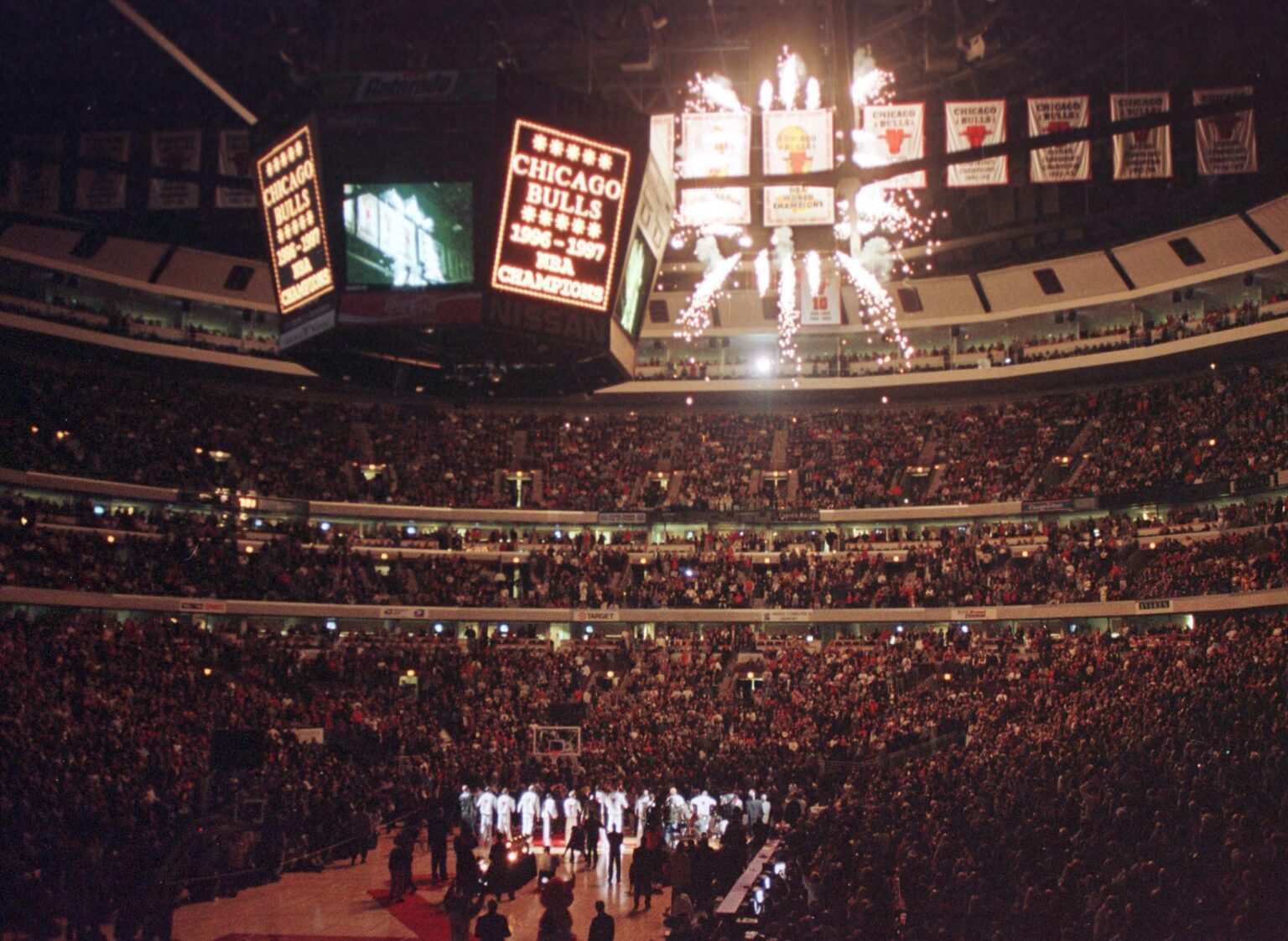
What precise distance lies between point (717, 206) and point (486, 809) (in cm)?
1345

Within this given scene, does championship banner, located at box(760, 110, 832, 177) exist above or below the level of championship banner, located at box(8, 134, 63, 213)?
below

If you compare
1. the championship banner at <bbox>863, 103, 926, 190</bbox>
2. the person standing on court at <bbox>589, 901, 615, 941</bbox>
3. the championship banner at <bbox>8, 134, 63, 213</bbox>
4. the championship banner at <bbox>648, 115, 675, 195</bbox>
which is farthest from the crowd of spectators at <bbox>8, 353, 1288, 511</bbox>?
the person standing on court at <bbox>589, 901, 615, 941</bbox>

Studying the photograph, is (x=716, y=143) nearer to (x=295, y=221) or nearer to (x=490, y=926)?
(x=295, y=221)

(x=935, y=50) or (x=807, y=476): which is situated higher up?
(x=935, y=50)

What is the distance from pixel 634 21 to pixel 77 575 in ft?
73.3

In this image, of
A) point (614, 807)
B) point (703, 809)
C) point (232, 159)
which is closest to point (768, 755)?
point (703, 809)

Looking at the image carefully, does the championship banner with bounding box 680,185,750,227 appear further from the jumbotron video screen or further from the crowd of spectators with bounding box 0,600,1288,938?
the jumbotron video screen

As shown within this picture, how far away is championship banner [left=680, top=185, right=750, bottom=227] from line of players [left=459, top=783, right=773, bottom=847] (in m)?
11.7

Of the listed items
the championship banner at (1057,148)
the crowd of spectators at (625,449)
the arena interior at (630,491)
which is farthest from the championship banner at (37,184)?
the championship banner at (1057,148)

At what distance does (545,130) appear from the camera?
10.0 m

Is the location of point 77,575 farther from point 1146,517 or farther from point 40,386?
point 1146,517

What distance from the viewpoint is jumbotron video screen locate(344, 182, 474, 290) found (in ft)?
32.9

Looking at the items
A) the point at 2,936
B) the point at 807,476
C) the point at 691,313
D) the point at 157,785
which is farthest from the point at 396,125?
the point at 807,476

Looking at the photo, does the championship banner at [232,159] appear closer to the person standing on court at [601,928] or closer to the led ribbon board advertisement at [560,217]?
the led ribbon board advertisement at [560,217]
